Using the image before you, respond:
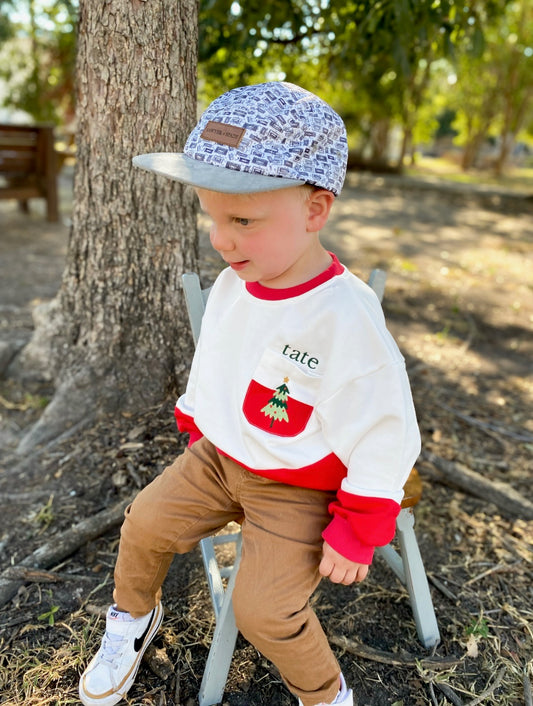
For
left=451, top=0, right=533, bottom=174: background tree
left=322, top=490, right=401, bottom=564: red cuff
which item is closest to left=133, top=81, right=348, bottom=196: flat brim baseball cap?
left=322, top=490, right=401, bottom=564: red cuff

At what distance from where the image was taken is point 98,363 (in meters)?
2.63

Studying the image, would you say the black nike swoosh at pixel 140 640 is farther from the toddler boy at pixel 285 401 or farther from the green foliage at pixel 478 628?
the green foliage at pixel 478 628

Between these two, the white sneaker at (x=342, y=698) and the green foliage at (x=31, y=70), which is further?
the green foliage at (x=31, y=70)

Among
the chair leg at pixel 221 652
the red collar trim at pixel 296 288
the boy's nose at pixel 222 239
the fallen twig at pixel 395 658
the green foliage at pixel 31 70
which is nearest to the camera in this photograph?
the boy's nose at pixel 222 239

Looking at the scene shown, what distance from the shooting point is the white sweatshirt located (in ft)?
4.48

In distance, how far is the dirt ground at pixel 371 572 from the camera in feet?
5.70

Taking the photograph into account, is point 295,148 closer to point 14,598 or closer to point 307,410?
point 307,410

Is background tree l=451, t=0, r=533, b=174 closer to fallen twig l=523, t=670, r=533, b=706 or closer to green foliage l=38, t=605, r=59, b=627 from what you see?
fallen twig l=523, t=670, r=533, b=706

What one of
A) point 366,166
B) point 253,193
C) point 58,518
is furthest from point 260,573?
point 366,166

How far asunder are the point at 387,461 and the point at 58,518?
1.43 m

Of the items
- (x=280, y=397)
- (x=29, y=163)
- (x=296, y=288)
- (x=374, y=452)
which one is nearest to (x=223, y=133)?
(x=296, y=288)

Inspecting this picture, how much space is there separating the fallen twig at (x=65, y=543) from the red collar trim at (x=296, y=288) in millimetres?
1145

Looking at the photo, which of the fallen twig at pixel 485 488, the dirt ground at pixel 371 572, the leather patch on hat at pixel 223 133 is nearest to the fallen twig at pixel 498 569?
the dirt ground at pixel 371 572

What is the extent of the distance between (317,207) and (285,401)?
1.51 ft
